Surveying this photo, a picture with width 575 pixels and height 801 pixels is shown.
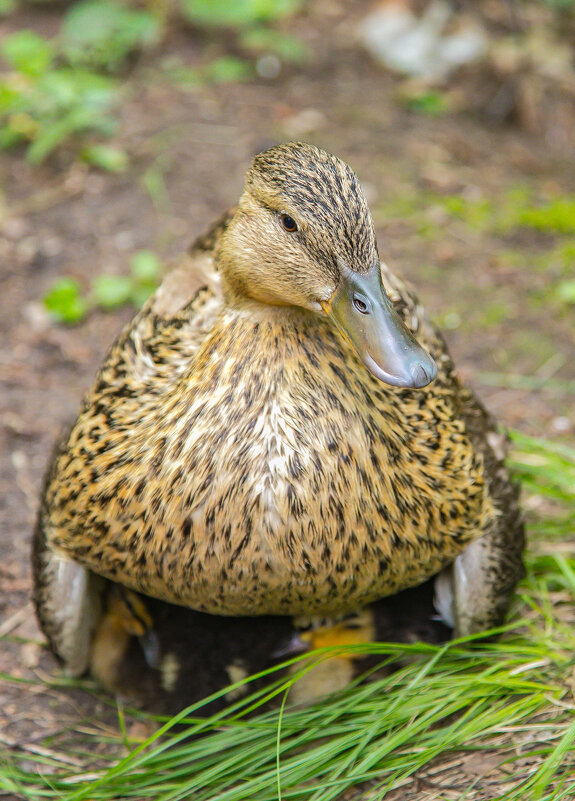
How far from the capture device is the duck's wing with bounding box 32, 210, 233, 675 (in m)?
3.09

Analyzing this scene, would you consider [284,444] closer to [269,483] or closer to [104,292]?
[269,483]

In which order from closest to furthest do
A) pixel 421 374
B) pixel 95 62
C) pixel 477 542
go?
pixel 421 374
pixel 477 542
pixel 95 62

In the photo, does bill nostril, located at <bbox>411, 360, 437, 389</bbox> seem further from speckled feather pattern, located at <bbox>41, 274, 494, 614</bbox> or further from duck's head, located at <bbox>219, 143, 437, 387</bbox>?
speckled feather pattern, located at <bbox>41, 274, 494, 614</bbox>

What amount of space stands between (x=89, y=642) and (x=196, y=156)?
→ 3526mm

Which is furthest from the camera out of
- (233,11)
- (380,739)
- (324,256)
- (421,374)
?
(233,11)

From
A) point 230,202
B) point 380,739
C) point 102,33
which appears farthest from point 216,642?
point 102,33

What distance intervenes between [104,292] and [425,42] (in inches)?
125

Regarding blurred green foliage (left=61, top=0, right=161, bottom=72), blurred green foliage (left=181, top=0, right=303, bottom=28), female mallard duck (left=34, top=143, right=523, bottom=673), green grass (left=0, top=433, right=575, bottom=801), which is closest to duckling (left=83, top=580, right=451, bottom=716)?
green grass (left=0, top=433, right=575, bottom=801)

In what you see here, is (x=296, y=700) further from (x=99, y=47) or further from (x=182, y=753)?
(x=99, y=47)

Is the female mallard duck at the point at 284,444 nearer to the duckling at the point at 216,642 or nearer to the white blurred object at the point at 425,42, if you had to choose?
the duckling at the point at 216,642

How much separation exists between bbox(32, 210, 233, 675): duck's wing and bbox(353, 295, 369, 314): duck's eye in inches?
27.1

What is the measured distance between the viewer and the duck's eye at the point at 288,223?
2.63 metres

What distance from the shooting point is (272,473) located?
2646mm

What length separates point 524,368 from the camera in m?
4.93
